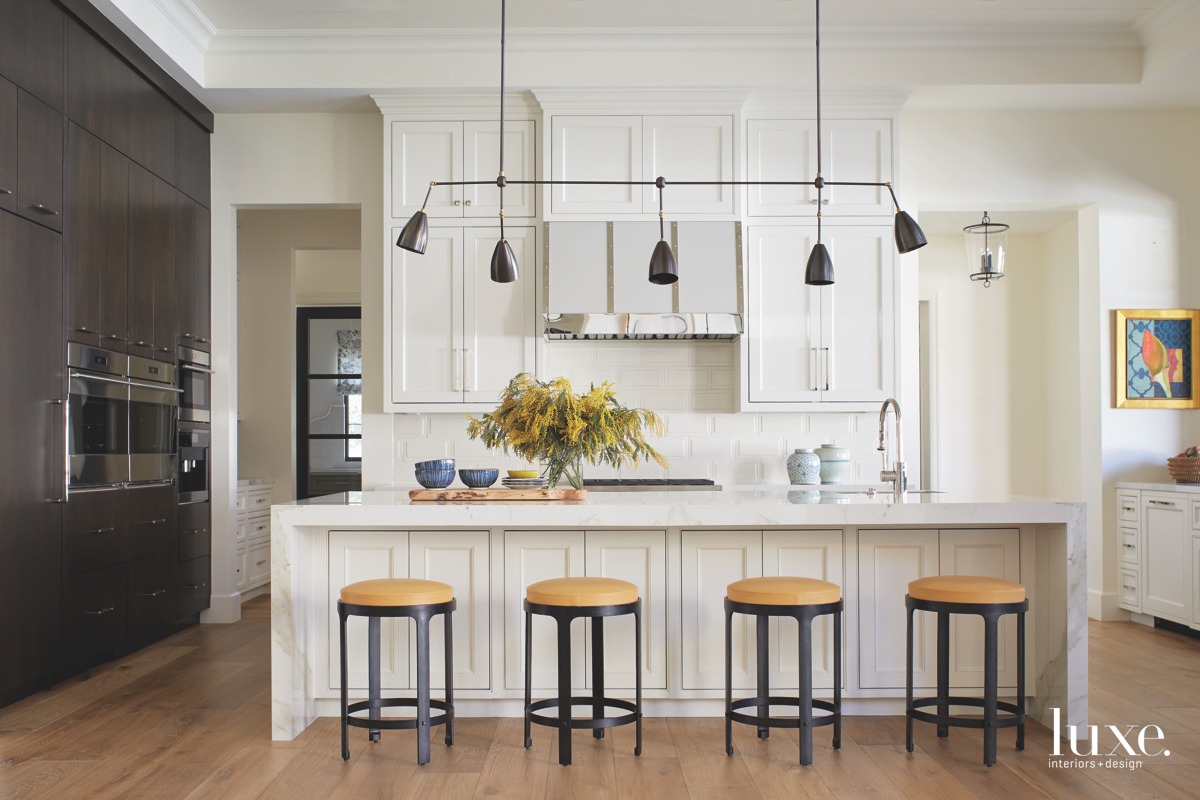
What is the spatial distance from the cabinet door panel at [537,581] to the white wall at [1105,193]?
322 centimetres

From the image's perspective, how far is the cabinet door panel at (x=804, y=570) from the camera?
3533mm

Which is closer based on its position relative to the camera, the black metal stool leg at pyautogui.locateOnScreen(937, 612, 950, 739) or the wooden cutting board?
the black metal stool leg at pyautogui.locateOnScreen(937, 612, 950, 739)

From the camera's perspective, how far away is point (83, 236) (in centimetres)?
427

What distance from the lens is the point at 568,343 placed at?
18.2 feet

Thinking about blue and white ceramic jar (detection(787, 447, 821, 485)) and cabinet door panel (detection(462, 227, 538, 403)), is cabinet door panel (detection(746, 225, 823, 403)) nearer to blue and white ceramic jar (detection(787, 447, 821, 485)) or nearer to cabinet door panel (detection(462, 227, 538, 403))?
blue and white ceramic jar (detection(787, 447, 821, 485))

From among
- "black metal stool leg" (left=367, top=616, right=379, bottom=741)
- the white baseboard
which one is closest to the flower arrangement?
"black metal stool leg" (left=367, top=616, right=379, bottom=741)

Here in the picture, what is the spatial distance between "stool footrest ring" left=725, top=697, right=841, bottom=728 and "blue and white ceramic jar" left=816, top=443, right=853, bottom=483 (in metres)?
1.98

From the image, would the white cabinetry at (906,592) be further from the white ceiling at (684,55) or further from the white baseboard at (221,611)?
the white baseboard at (221,611)

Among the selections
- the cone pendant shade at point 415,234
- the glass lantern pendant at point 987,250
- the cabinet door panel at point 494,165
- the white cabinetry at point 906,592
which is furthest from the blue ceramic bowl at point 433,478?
the glass lantern pendant at point 987,250

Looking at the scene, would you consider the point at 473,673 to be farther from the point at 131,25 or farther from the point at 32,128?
the point at 131,25

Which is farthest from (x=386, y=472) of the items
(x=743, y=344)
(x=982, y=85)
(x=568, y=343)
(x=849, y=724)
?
(x=982, y=85)

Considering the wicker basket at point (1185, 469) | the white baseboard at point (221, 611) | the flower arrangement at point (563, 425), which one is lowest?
the white baseboard at point (221, 611)

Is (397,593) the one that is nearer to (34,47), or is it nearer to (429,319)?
(429,319)

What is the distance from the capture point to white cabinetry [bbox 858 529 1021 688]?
3545mm
